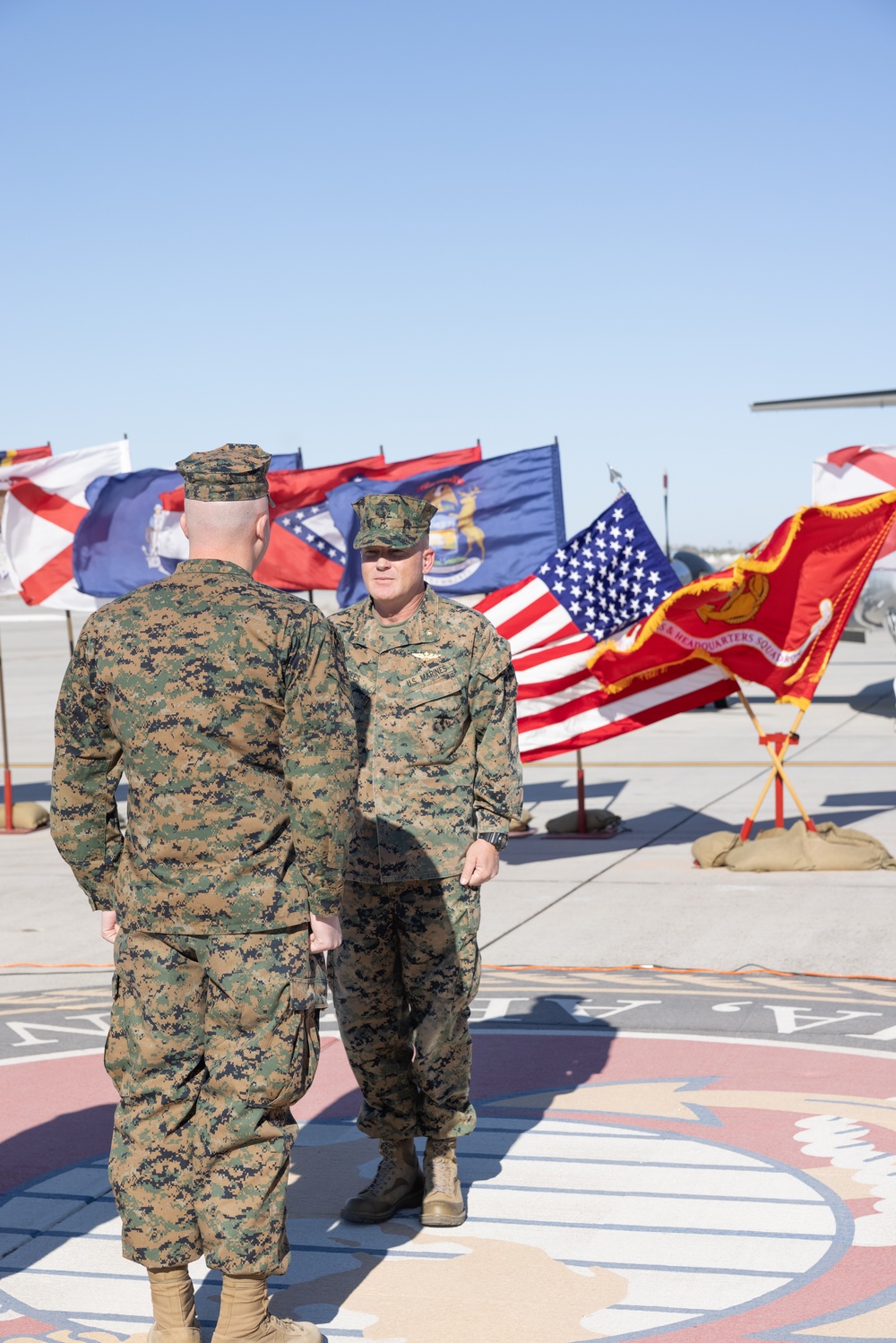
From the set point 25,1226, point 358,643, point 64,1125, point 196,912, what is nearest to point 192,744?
point 196,912

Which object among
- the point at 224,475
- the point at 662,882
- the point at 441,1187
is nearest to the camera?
the point at 224,475

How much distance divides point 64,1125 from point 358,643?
2100 millimetres

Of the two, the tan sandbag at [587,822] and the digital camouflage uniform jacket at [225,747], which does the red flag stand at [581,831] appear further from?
the digital camouflage uniform jacket at [225,747]

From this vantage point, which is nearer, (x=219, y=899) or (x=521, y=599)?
(x=219, y=899)

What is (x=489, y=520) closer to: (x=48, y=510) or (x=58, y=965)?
(x=48, y=510)

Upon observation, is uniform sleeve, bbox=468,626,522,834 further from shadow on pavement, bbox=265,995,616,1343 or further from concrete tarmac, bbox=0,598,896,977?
concrete tarmac, bbox=0,598,896,977

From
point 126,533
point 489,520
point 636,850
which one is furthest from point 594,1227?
point 126,533

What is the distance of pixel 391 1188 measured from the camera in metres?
4.34

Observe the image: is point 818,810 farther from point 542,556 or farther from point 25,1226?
point 25,1226

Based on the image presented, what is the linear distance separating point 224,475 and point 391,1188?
7.30 feet

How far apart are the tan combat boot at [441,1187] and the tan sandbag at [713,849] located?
5.72m

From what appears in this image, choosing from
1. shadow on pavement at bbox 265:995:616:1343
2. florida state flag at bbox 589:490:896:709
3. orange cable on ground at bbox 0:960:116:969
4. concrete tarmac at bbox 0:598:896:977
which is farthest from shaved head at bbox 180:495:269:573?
florida state flag at bbox 589:490:896:709

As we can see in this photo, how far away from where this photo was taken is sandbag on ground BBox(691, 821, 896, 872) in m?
9.57

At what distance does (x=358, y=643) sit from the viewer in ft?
15.2
